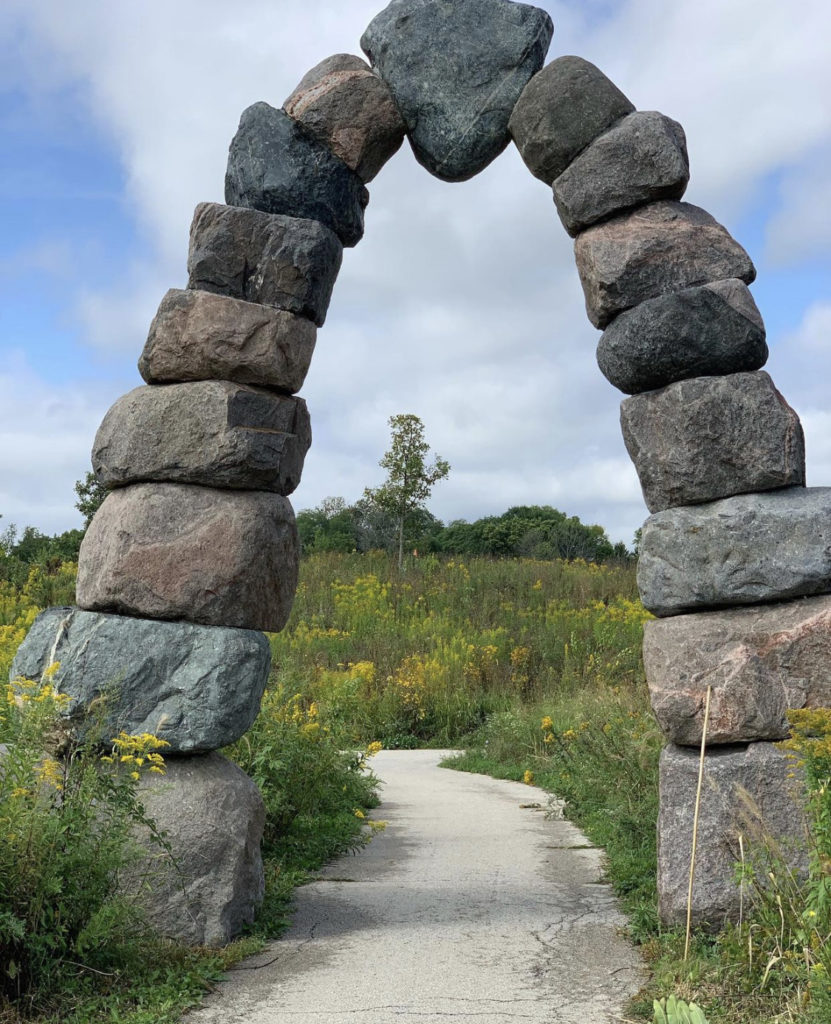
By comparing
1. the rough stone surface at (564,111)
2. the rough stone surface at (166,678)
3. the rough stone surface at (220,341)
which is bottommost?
the rough stone surface at (166,678)

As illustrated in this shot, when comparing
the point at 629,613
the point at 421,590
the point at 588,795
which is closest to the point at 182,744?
the point at 588,795

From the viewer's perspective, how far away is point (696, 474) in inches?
194

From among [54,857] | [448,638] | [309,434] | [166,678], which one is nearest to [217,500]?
[309,434]

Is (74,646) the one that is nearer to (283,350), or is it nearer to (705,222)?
(283,350)

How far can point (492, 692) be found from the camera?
12.6 meters

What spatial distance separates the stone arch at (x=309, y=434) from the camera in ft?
15.5

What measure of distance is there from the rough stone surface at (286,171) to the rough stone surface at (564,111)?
1.00 m

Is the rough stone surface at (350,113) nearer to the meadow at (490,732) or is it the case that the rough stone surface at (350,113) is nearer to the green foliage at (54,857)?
the green foliage at (54,857)

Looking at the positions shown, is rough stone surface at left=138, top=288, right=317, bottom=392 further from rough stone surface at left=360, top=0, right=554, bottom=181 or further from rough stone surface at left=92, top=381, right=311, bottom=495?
rough stone surface at left=360, top=0, right=554, bottom=181

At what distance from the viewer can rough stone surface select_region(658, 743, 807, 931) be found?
15.0 feet

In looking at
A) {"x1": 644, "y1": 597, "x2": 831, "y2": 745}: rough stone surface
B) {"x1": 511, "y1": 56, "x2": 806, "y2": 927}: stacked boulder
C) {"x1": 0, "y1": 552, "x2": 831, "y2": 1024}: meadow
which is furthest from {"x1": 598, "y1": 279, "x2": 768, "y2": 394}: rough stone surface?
{"x1": 0, "y1": 552, "x2": 831, "y2": 1024}: meadow

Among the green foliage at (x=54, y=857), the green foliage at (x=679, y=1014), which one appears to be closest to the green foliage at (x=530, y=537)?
the green foliage at (x=54, y=857)

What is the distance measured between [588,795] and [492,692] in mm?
4669

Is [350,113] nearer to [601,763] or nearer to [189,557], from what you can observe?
[189,557]
